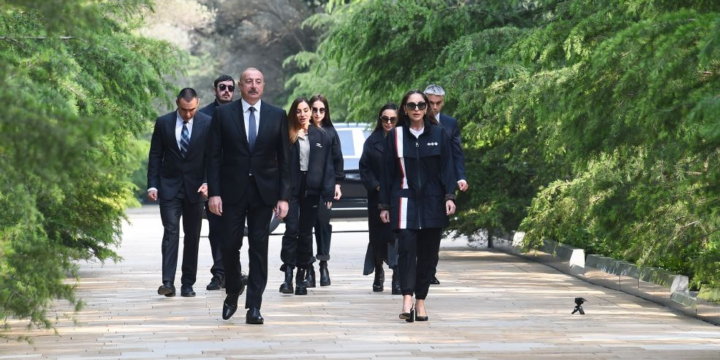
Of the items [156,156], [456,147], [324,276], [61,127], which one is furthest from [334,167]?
[61,127]

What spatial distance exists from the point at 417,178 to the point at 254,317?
5.24ft

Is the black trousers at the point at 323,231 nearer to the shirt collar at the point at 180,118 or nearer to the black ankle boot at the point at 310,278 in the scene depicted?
the black ankle boot at the point at 310,278

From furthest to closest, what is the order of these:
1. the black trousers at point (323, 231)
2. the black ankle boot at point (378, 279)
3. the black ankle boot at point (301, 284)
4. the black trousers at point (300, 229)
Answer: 1. the black trousers at point (323, 231)
2. the black ankle boot at point (378, 279)
3. the black trousers at point (300, 229)
4. the black ankle boot at point (301, 284)

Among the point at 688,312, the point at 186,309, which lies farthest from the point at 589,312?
the point at 186,309

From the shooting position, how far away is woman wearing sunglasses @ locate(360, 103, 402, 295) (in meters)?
13.5

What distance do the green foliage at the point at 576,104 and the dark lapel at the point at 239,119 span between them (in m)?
2.39

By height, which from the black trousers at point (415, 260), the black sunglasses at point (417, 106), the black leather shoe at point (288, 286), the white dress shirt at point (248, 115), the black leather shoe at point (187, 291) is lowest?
the black leather shoe at point (187, 291)

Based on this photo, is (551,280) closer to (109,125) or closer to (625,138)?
(625,138)

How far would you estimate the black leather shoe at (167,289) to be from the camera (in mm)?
13312

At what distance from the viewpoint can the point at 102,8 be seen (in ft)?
40.2

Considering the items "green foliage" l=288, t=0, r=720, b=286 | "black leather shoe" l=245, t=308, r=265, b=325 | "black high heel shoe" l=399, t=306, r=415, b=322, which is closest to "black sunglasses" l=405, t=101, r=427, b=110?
"green foliage" l=288, t=0, r=720, b=286

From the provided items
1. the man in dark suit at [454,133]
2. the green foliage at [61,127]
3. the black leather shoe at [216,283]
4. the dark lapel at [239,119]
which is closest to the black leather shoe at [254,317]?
the dark lapel at [239,119]

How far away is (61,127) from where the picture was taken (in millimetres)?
5500

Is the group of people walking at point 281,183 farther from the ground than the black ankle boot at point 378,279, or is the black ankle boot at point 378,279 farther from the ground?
the group of people walking at point 281,183
